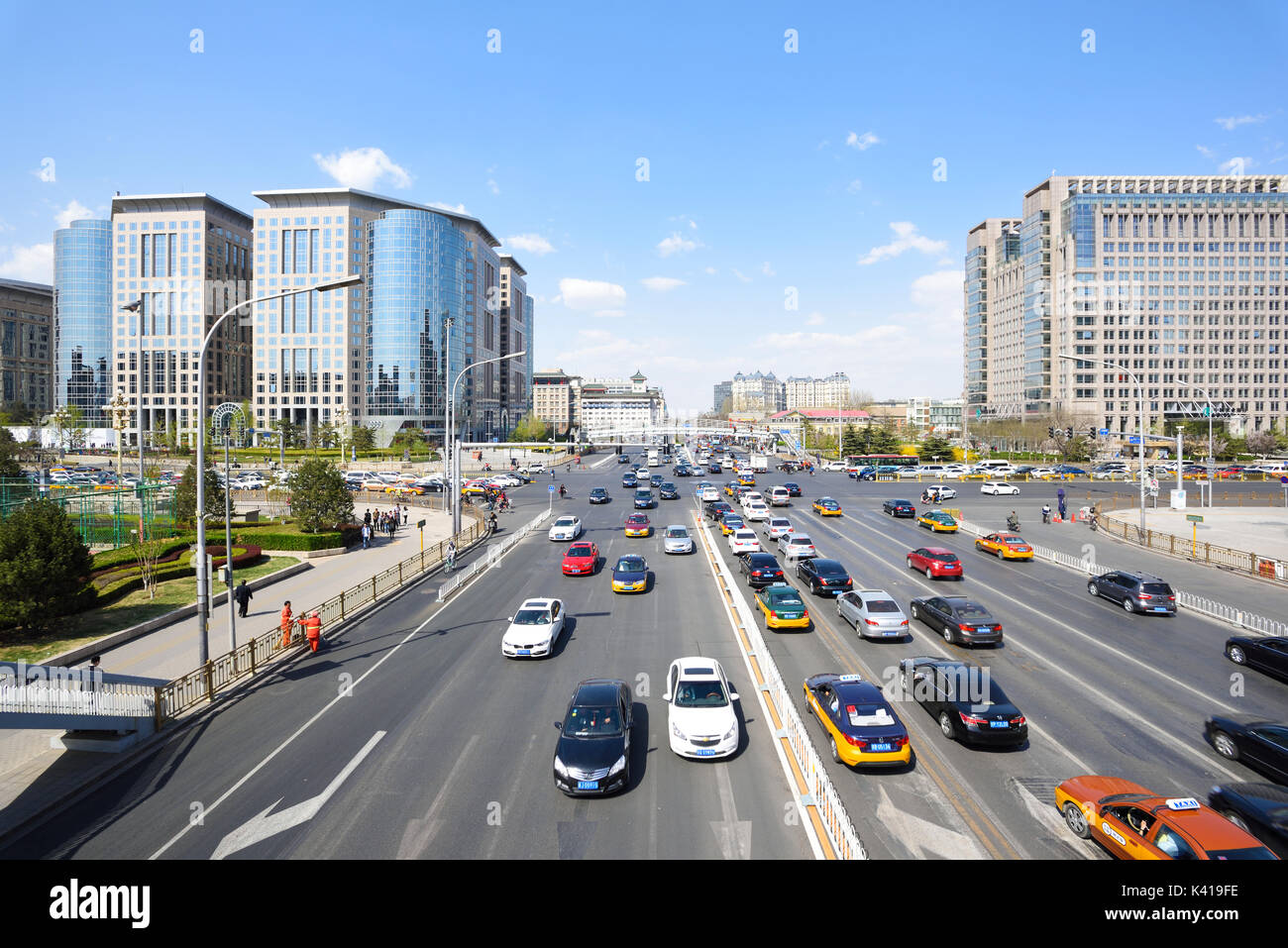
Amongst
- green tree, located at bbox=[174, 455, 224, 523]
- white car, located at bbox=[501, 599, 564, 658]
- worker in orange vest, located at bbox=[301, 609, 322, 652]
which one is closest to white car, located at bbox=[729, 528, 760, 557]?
white car, located at bbox=[501, 599, 564, 658]

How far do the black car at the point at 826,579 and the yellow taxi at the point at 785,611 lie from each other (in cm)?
366

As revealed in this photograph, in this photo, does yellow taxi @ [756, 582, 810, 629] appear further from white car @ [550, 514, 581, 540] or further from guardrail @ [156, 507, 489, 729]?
white car @ [550, 514, 581, 540]

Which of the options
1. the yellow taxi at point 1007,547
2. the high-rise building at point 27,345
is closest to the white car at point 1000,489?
the yellow taxi at point 1007,547

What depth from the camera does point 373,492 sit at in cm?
6656

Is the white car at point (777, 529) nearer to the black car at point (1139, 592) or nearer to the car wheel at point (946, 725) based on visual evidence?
the black car at point (1139, 592)

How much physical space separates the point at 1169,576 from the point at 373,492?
60.2 metres

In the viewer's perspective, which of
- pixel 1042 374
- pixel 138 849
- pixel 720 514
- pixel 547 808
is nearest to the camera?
pixel 138 849

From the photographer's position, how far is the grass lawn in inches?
800

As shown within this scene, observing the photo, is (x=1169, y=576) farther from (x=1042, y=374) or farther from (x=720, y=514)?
(x=1042, y=374)

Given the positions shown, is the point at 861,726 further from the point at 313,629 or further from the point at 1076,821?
the point at 313,629

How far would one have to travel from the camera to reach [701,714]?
1416 cm

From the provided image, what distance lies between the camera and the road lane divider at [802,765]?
10.4 meters

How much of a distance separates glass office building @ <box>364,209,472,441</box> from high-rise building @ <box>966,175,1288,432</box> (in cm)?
11727
